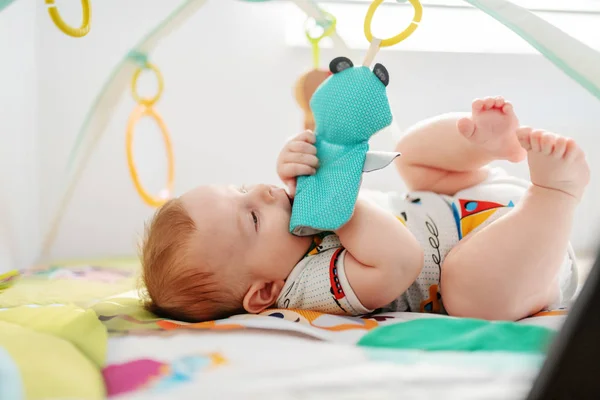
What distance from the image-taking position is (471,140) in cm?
80

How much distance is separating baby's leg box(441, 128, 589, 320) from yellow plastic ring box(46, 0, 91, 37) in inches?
22.2

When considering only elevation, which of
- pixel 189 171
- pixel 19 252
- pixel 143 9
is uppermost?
pixel 143 9

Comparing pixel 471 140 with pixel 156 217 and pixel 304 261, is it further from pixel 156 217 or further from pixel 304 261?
pixel 156 217

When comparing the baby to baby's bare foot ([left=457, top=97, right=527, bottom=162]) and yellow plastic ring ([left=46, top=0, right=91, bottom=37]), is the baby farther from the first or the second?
yellow plastic ring ([left=46, top=0, right=91, bottom=37])

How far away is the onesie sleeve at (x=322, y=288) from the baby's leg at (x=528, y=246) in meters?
0.13

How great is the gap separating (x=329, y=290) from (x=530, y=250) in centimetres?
24

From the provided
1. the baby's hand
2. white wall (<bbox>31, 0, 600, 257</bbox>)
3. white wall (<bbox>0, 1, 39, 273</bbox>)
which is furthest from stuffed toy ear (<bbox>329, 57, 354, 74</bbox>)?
white wall (<bbox>0, 1, 39, 273</bbox>)

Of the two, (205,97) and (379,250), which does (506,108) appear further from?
(205,97)

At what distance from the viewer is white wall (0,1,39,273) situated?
3.95ft

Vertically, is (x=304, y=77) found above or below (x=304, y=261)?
above

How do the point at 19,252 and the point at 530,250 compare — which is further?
the point at 19,252

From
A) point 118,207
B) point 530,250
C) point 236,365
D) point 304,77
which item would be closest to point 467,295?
point 530,250

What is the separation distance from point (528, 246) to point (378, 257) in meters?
0.17

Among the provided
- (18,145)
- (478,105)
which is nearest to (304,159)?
(478,105)
